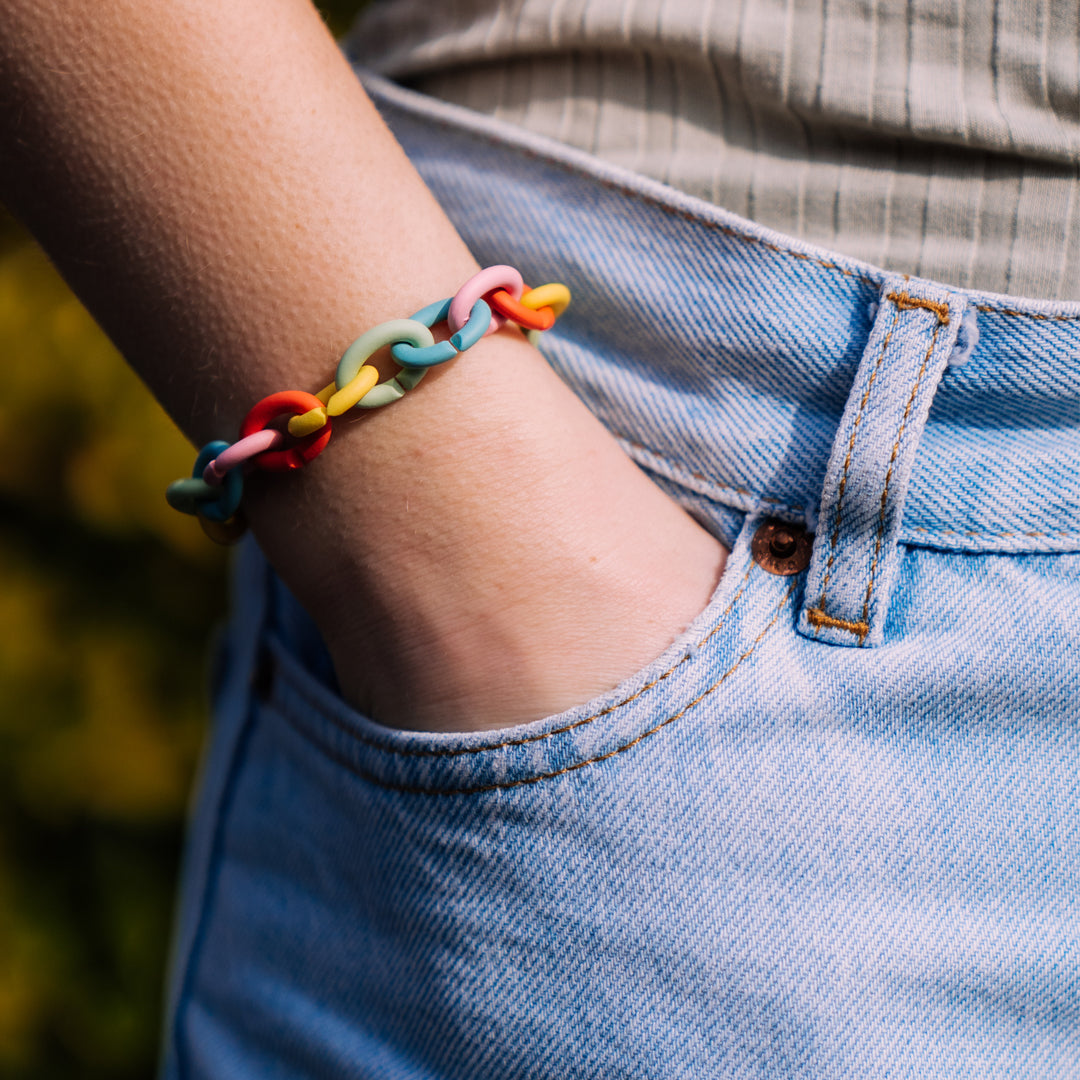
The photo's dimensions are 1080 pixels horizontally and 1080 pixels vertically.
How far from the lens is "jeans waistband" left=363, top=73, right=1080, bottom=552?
0.72 meters

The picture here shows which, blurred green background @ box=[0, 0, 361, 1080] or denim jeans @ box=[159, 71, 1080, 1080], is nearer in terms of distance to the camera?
denim jeans @ box=[159, 71, 1080, 1080]

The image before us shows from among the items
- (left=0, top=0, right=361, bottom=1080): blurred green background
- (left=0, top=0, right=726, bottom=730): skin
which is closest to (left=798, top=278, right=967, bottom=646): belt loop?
(left=0, top=0, right=726, bottom=730): skin

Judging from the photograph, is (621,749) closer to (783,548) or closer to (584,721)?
(584,721)

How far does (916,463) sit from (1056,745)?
0.25 m

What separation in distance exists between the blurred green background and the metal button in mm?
1638

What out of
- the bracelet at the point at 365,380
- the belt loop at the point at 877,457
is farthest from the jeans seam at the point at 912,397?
the bracelet at the point at 365,380

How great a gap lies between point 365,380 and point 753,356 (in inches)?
→ 12.7

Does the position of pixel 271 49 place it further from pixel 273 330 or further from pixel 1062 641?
pixel 1062 641

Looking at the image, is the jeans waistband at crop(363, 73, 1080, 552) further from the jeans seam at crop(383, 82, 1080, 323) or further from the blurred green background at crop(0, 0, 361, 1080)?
the blurred green background at crop(0, 0, 361, 1080)

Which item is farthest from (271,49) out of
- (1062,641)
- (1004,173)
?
(1062,641)

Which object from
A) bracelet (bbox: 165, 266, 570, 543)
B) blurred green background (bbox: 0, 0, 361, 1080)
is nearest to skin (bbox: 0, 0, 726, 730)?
bracelet (bbox: 165, 266, 570, 543)

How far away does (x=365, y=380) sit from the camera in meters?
0.66

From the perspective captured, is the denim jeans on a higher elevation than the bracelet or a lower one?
lower

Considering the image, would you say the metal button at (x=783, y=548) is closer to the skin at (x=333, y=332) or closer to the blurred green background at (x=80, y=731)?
the skin at (x=333, y=332)
